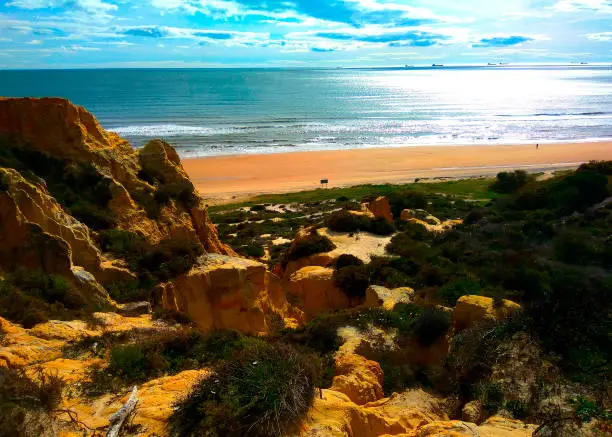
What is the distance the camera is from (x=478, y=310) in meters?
11.0

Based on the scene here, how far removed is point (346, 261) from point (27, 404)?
14198 millimetres

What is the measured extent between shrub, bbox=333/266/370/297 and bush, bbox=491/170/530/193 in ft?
89.2

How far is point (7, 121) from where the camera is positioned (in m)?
14.1

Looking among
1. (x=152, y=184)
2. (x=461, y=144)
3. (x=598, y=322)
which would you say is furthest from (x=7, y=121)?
(x=461, y=144)

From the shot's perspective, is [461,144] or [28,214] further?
[461,144]

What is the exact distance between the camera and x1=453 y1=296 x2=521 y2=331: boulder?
1063cm

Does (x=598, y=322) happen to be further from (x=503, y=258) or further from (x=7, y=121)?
(x=7, y=121)

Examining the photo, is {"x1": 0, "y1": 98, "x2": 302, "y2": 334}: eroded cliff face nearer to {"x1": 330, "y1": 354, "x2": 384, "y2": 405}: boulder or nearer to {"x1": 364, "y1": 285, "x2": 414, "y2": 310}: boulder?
{"x1": 364, "y1": 285, "x2": 414, "y2": 310}: boulder

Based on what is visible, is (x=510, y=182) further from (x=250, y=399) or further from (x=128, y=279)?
(x=250, y=399)

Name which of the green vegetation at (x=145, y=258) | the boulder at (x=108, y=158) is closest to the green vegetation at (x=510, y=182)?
the boulder at (x=108, y=158)

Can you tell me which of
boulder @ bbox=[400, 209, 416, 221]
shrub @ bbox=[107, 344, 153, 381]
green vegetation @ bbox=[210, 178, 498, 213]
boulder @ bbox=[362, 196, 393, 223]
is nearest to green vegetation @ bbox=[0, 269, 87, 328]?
shrub @ bbox=[107, 344, 153, 381]

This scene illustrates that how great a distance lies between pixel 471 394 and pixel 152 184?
12.9 m

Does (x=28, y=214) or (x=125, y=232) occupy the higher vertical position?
(x=28, y=214)

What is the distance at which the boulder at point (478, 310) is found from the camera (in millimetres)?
10630
